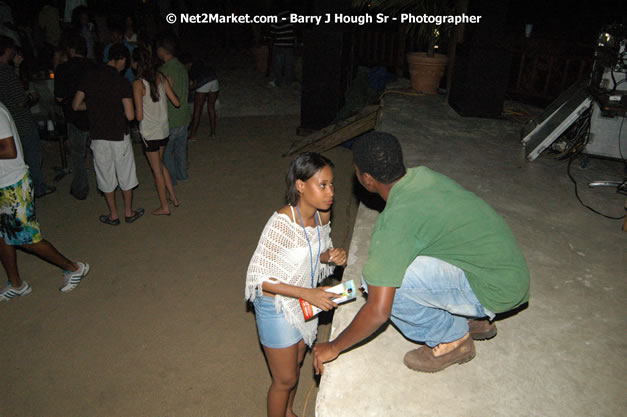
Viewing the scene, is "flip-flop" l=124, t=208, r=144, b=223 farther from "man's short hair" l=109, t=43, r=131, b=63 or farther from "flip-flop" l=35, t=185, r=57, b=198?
"man's short hair" l=109, t=43, r=131, b=63

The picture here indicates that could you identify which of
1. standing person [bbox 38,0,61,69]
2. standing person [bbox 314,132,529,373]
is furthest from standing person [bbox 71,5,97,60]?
standing person [bbox 314,132,529,373]

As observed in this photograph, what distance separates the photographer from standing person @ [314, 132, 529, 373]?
178 centimetres

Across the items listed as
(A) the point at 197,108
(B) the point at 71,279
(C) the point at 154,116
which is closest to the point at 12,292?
(B) the point at 71,279

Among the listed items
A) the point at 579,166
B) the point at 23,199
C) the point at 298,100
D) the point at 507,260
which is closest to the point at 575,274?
the point at 507,260

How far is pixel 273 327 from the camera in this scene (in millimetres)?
2367

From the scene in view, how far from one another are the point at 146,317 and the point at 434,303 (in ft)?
9.47

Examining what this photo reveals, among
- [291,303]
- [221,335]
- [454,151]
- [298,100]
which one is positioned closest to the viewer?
[291,303]

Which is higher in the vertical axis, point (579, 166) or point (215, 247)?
point (579, 166)

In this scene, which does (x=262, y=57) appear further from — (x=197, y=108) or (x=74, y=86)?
(x=74, y=86)

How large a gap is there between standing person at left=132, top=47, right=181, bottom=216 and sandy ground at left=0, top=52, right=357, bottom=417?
86 cm

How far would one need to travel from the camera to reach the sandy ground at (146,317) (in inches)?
127

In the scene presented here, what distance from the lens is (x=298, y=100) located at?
11.4 meters

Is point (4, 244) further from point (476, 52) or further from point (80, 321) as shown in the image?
point (476, 52)

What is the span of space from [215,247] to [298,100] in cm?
716
